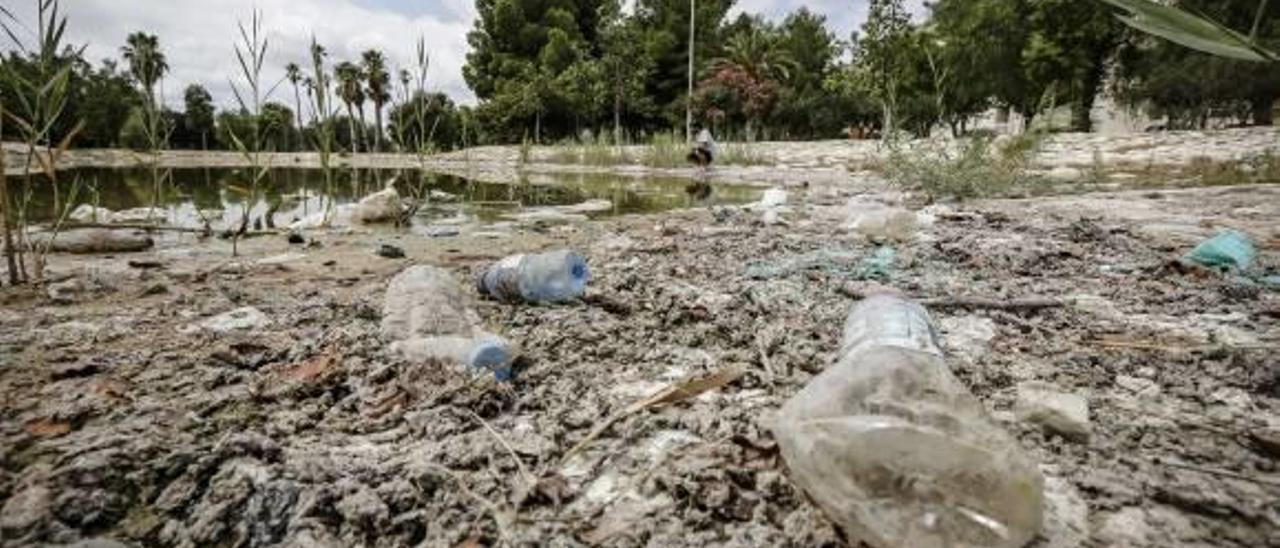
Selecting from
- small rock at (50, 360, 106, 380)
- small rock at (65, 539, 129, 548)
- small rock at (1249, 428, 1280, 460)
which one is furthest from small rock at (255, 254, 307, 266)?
small rock at (1249, 428, 1280, 460)

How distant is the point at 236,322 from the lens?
1975mm

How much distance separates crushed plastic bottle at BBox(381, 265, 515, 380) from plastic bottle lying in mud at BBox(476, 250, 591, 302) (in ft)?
0.44

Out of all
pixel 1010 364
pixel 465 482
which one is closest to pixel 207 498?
pixel 465 482

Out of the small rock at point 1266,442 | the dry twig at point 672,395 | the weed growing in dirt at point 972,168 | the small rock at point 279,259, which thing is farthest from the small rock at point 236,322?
the weed growing in dirt at point 972,168

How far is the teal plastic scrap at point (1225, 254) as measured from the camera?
2.45 m

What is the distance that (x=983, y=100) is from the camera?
30094 mm

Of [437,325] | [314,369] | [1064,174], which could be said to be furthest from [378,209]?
[1064,174]

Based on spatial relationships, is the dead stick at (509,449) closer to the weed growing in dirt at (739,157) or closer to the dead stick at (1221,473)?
the dead stick at (1221,473)

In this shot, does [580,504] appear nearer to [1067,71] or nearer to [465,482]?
[465,482]

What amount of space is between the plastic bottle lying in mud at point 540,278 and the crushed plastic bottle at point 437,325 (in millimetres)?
134

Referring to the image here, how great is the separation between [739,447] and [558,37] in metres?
30.0

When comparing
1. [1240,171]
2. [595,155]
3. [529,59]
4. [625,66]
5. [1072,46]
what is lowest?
[1240,171]

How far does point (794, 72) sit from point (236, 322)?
35331mm

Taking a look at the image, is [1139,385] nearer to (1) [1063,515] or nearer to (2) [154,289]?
(1) [1063,515]
